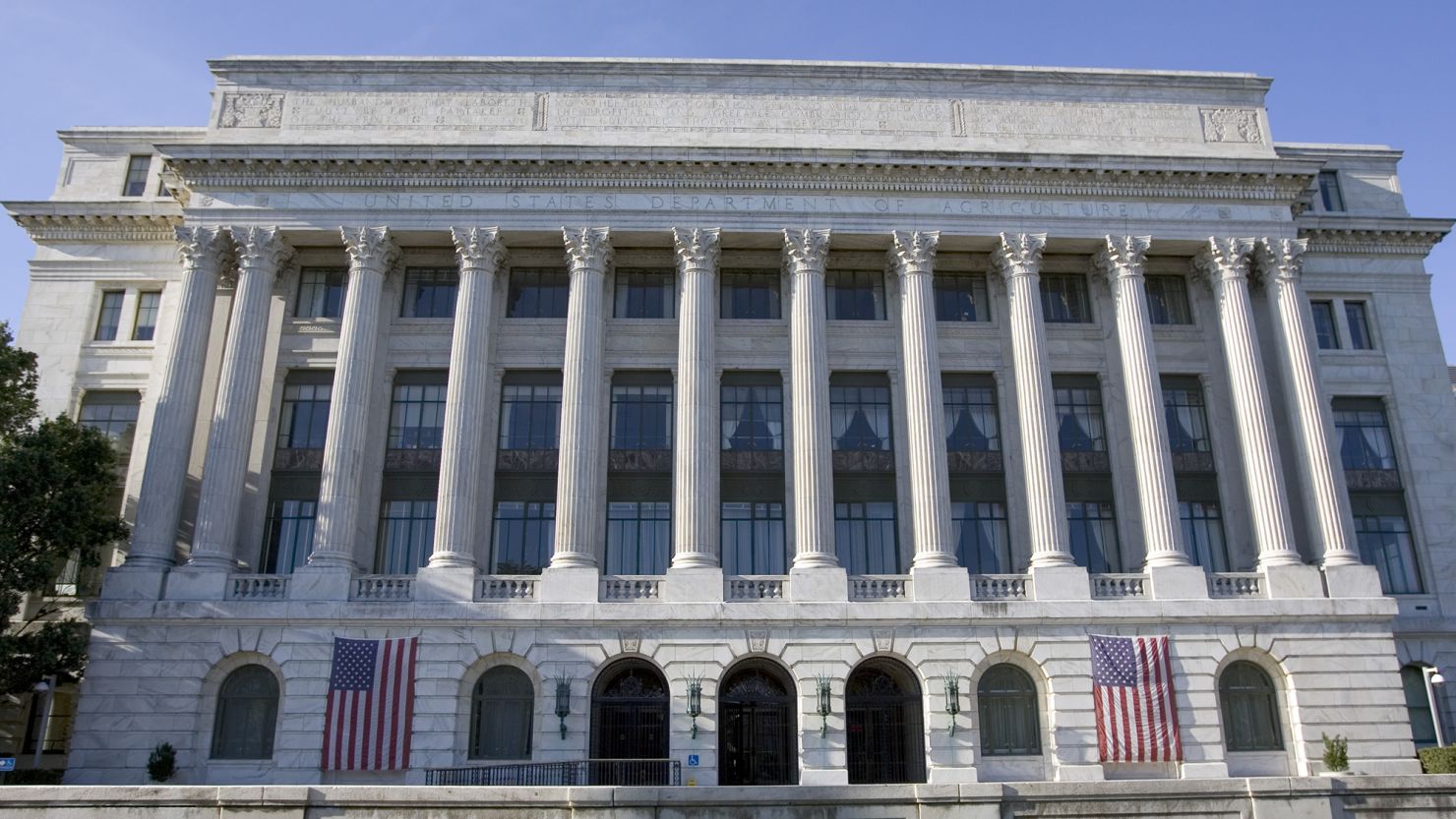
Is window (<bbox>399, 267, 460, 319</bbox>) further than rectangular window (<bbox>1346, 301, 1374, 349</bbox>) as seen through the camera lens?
No

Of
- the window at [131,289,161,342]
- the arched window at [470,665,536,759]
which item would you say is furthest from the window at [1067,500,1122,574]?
the window at [131,289,161,342]

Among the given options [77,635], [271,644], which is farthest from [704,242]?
[77,635]

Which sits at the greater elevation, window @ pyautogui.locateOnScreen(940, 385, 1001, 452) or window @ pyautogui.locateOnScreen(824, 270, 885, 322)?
window @ pyautogui.locateOnScreen(824, 270, 885, 322)

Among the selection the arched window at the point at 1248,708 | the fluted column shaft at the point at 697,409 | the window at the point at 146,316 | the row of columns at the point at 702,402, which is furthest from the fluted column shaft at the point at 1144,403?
the window at the point at 146,316

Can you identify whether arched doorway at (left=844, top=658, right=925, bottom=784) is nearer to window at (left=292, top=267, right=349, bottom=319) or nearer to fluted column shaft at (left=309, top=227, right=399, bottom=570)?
fluted column shaft at (left=309, top=227, right=399, bottom=570)

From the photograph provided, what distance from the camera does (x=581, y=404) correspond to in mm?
36250

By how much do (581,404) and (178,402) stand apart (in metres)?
13.3

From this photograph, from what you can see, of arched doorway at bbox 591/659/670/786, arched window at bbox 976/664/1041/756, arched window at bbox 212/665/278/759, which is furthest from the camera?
arched window at bbox 976/664/1041/756

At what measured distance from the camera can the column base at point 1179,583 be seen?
113ft

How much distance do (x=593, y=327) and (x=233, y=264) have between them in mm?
13664

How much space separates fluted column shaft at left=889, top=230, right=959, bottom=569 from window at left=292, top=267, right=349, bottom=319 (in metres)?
20.3

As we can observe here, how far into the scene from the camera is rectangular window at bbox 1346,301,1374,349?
139ft

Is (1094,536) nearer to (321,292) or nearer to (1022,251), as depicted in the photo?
(1022,251)

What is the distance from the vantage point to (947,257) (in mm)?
40688
